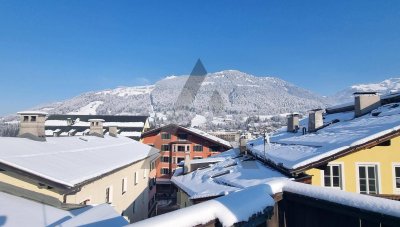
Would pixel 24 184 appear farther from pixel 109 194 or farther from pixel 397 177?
pixel 397 177

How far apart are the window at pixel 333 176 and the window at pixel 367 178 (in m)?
→ 0.73

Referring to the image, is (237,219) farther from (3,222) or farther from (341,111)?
(341,111)

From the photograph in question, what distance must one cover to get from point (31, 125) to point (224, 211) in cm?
1806

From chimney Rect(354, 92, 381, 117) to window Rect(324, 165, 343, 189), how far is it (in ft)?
17.6

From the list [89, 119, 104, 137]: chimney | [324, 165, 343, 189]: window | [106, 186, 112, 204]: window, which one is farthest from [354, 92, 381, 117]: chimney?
[89, 119, 104, 137]: chimney

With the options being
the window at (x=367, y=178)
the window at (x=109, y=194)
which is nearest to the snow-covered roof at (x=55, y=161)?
the window at (x=109, y=194)

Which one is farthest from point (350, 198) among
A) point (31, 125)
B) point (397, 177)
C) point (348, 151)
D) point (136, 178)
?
point (136, 178)

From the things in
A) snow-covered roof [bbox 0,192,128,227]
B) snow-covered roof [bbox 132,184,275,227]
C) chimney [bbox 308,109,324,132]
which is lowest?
snow-covered roof [bbox 0,192,128,227]

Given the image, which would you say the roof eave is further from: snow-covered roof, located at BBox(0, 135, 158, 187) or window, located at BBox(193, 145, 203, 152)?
window, located at BBox(193, 145, 203, 152)

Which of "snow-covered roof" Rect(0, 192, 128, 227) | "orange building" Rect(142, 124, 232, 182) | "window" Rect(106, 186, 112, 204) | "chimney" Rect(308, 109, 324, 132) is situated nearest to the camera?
"snow-covered roof" Rect(0, 192, 128, 227)

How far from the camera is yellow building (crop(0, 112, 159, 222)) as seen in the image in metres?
10.5

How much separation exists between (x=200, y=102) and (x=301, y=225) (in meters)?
106

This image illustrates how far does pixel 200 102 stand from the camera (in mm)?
107938

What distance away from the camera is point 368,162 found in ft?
35.9
